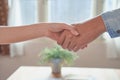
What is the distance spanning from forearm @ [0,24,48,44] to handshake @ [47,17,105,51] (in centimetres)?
8

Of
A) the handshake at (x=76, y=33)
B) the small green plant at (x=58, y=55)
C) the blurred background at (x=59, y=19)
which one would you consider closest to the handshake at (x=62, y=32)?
the handshake at (x=76, y=33)

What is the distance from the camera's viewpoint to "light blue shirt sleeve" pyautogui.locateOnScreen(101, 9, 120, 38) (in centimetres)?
137

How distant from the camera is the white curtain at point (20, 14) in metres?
2.70

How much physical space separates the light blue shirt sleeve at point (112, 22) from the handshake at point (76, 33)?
0.06 metres

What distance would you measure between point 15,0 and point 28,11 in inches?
7.6

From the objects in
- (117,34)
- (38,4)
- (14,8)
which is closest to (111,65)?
(38,4)

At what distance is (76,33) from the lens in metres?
1.59

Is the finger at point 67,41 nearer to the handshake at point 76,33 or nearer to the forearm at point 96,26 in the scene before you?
the handshake at point 76,33

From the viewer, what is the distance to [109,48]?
271 centimetres

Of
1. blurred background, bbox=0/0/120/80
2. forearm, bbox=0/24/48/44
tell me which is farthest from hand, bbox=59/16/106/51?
blurred background, bbox=0/0/120/80

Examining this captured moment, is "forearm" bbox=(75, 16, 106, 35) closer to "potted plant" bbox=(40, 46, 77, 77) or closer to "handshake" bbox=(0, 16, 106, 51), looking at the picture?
"handshake" bbox=(0, 16, 106, 51)

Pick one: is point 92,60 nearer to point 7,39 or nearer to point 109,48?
point 109,48

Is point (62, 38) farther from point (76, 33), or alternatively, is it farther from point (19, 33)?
point (19, 33)

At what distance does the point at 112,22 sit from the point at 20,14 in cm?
157
